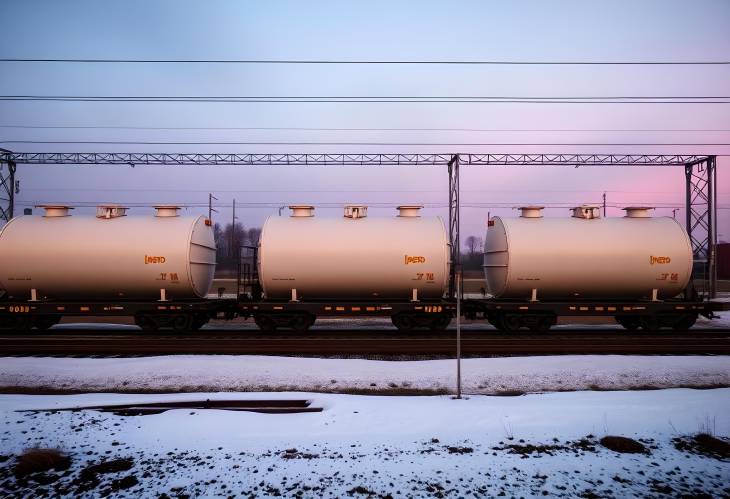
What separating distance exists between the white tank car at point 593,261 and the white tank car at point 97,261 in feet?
39.5

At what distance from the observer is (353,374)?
8.56m

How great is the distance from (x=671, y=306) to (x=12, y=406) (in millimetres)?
18881

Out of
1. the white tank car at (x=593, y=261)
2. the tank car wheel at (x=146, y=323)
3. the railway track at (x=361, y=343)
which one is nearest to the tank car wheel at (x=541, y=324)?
the railway track at (x=361, y=343)

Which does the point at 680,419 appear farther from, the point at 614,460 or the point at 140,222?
the point at 140,222

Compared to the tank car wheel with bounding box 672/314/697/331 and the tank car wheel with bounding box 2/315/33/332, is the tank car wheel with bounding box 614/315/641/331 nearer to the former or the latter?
the tank car wheel with bounding box 672/314/697/331

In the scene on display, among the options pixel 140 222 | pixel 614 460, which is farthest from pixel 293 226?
pixel 614 460

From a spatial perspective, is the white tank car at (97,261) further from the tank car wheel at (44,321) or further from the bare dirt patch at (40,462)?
the bare dirt patch at (40,462)

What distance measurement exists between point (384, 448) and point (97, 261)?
42.5 ft

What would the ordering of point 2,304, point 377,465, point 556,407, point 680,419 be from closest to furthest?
point 377,465
point 680,419
point 556,407
point 2,304

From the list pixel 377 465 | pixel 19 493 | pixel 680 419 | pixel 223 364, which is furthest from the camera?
pixel 223 364

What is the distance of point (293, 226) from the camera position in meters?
13.8

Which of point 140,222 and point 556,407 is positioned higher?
point 140,222

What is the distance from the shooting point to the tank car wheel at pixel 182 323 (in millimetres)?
13641

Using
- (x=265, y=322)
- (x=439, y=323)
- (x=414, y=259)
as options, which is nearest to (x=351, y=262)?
(x=414, y=259)
